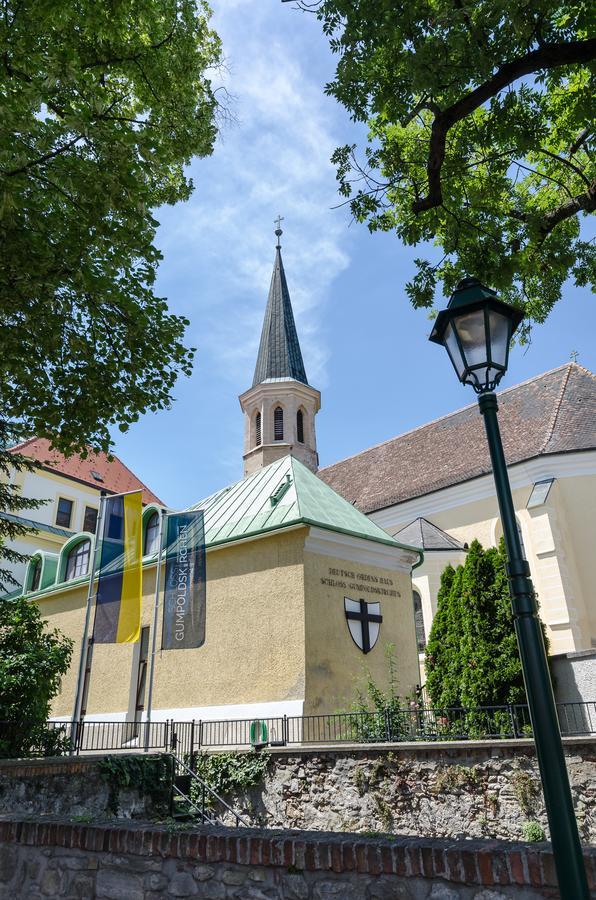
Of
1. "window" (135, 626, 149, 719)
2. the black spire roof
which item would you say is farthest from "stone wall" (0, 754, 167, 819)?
the black spire roof

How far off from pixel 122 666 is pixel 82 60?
15.5 metres

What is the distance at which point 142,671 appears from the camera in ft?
61.8

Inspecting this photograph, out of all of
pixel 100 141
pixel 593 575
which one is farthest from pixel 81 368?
pixel 593 575

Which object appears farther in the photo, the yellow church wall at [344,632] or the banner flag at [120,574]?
the banner flag at [120,574]

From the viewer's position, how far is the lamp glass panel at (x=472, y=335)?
440 cm

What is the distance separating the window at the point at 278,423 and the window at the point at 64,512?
39.8ft

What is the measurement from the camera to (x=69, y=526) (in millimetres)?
36469

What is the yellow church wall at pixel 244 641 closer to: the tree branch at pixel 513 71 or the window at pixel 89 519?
the tree branch at pixel 513 71

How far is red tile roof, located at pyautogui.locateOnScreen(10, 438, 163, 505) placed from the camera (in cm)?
3634

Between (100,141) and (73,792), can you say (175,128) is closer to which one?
(100,141)

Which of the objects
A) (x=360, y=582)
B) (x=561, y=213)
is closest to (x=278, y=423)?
(x=360, y=582)

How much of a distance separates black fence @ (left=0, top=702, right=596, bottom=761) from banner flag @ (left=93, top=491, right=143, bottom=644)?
2.49 m

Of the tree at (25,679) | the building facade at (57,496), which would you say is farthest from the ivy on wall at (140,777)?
the building facade at (57,496)

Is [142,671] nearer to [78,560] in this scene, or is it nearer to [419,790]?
[78,560]
